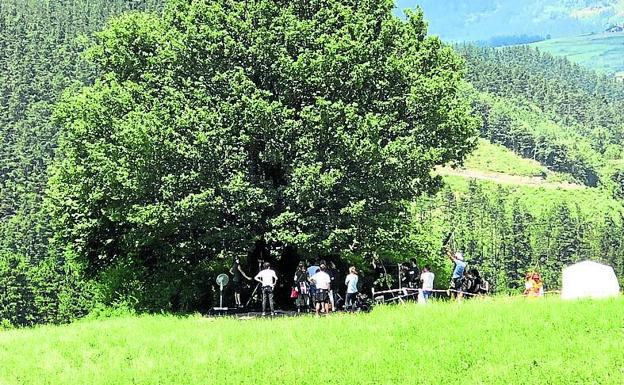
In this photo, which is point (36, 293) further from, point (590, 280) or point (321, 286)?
point (590, 280)

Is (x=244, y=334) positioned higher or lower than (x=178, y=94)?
lower

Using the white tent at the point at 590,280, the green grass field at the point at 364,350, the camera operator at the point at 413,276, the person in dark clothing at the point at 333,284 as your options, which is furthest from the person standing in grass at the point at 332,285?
the white tent at the point at 590,280

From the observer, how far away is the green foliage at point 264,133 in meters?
28.6

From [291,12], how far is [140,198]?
9.78m

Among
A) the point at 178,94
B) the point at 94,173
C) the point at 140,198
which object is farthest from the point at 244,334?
the point at 94,173

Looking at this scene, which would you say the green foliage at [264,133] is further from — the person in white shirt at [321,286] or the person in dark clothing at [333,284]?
the person in white shirt at [321,286]

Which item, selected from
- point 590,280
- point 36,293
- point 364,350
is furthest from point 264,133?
point 36,293

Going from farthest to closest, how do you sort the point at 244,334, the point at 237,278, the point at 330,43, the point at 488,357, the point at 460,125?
the point at 460,125, the point at 237,278, the point at 330,43, the point at 244,334, the point at 488,357

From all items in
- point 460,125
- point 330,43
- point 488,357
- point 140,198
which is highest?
point 330,43

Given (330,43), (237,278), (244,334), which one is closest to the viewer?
(244,334)

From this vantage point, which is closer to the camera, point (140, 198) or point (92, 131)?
point (140, 198)

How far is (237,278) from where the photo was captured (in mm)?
31922

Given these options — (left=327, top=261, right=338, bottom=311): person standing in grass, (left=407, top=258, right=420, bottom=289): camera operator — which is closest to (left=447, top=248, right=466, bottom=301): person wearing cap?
(left=407, top=258, right=420, bottom=289): camera operator

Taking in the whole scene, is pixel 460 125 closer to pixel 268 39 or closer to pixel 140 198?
pixel 268 39
